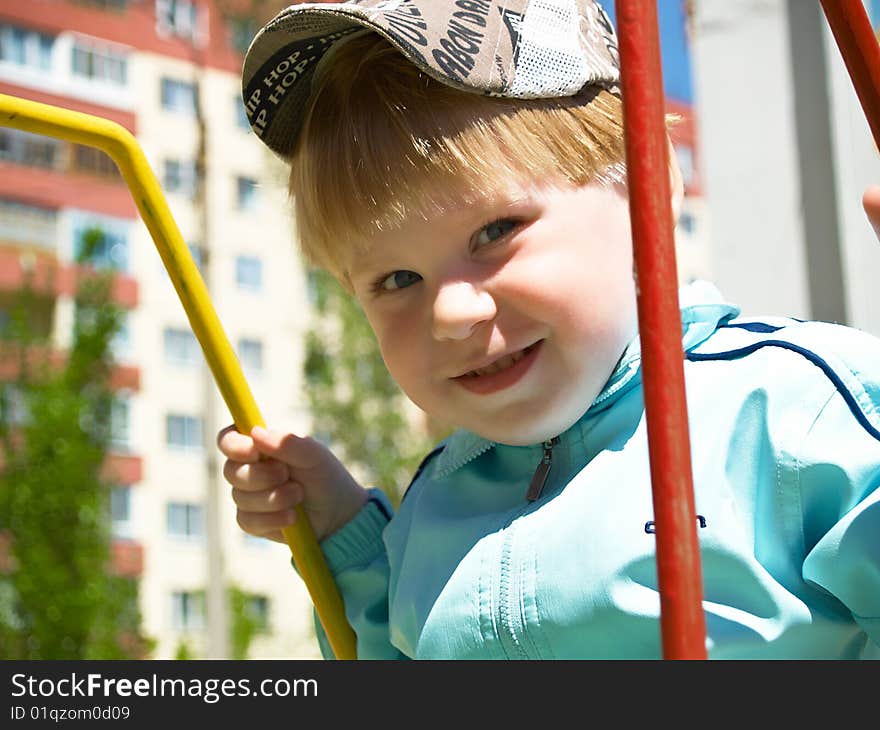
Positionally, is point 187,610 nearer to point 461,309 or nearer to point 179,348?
point 179,348

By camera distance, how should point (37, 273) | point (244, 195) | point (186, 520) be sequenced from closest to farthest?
point (37, 273) < point (186, 520) < point (244, 195)

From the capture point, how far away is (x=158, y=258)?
14.3 metres

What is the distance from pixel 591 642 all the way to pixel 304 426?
14852 mm

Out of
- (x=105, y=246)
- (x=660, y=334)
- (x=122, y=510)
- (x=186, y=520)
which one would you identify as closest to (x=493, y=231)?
(x=660, y=334)

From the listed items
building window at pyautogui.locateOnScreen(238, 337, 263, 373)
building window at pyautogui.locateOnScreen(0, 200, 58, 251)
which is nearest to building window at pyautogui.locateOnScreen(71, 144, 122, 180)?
building window at pyautogui.locateOnScreen(0, 200, 58, 251)

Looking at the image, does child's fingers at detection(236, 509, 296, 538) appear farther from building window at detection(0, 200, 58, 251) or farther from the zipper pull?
building window at detection(0, 200, 58, 251)

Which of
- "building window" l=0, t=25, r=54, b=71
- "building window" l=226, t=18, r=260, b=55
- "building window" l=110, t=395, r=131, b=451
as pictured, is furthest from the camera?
"building window" l=0, t=25, r=54, b=71

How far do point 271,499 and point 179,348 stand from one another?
44.9 ft

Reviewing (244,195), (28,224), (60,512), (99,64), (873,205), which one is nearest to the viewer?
(873,205)

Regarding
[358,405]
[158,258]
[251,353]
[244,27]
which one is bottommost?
[358,405]

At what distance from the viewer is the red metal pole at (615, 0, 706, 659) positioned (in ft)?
1.32

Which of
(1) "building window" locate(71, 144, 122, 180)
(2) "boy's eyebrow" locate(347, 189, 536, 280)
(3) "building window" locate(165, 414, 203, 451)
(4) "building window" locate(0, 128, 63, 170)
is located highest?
(1) "building window" locate(71, 144, 122, 180)

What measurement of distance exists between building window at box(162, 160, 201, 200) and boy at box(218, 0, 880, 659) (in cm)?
1331
